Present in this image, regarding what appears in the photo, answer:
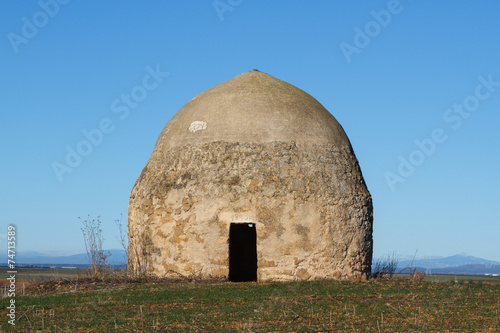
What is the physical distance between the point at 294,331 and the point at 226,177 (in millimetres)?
5747

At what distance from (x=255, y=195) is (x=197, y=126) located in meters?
2.32

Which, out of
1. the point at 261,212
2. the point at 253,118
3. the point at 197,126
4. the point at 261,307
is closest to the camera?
the point at 261,307

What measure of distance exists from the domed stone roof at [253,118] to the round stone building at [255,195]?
0.08ft

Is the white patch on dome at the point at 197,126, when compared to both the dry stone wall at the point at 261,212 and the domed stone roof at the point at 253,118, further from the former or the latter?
the dry stone wall at the point at 261,212

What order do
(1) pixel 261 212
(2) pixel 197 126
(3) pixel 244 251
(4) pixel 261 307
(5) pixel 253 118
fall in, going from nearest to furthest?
1. (4) pixel 261 307
2. (1) pixel 261 212
3. (5) pixel 253 118
4. (2) pixel 197 126
5. (3) pixel 244 251

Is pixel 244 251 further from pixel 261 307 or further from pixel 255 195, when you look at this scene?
pixel 261 307

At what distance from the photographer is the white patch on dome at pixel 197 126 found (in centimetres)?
1453

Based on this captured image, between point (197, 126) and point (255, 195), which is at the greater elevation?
point (197, 126)

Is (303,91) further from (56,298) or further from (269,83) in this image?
(56,298)

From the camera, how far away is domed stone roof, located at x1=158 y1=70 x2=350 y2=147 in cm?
1426

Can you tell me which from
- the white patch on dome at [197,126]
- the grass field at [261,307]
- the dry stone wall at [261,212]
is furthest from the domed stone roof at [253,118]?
the grass field at [261,307]

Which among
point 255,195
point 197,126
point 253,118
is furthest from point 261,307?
point 197,126

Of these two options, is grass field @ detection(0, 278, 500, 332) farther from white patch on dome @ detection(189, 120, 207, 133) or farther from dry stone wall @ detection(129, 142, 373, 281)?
white patch on dome @ detection(189, 120, 207, 133)

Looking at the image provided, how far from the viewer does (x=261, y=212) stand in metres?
13.4
